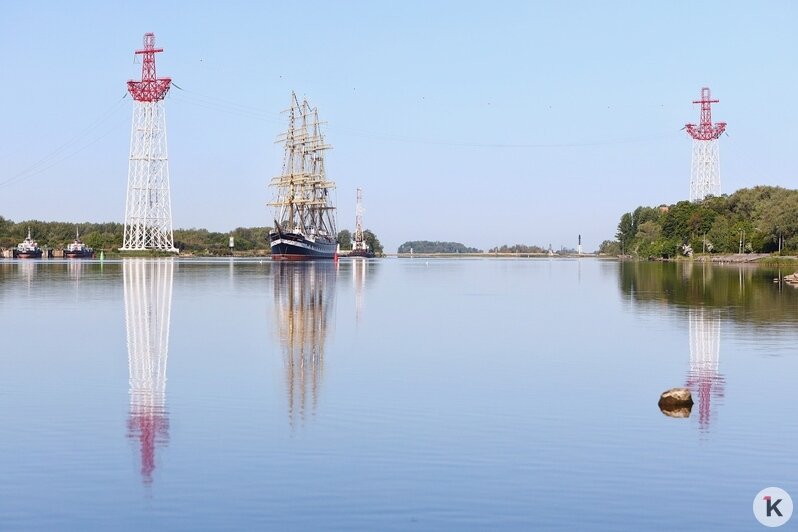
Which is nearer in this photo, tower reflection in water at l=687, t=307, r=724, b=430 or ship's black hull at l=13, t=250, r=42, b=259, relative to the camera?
tower reflection in water at l=687, t=307, r=724, b=430

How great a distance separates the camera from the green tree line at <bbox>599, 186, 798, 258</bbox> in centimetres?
13088

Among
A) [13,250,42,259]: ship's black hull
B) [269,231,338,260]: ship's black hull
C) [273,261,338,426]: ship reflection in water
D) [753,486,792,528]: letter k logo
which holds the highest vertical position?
[269,231,338,260]: ship's black hull

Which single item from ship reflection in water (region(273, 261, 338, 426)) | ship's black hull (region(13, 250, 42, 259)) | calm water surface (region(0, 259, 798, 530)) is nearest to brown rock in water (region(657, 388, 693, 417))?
calm water surface (region(0, 259, 798, 530))

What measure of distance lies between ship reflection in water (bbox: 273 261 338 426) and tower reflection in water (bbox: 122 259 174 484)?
2.30 metres

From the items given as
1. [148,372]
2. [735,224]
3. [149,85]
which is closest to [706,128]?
[735,224]

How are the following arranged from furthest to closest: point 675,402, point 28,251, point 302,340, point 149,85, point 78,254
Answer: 1. point 78,254
2. point 28,251
3. point 149,85
4. point 302,340
5. point 675,402

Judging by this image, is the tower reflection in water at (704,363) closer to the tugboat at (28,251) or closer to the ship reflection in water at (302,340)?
the ship reflection in water at (302,340)

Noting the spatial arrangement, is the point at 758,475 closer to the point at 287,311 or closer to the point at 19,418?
the point at 19,418

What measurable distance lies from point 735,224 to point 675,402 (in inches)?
5868

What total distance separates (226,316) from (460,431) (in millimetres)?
22526

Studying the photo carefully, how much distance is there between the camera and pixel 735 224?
158000mm

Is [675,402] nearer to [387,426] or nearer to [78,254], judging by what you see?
[387,426]

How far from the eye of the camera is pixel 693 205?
6816 inches

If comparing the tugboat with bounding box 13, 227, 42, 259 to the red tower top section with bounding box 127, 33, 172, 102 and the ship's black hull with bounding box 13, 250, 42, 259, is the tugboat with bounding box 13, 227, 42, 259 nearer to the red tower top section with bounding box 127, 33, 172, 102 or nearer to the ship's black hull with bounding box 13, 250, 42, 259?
the ship's black hull with bounding box 13, 250, 42, 259
